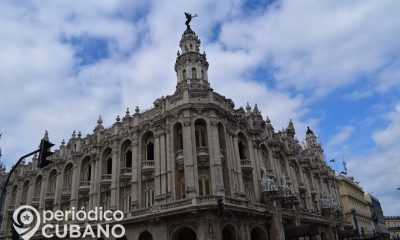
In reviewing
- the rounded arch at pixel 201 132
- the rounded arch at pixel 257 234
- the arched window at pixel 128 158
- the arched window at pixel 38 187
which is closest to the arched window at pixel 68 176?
the arched window at pixel 38 187

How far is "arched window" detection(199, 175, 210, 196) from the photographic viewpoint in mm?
32094

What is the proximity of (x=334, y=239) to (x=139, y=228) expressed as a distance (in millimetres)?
29906

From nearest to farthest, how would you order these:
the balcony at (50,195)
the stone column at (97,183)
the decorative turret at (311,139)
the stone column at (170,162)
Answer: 1. the stone column at (170,162)
2. the stone column at (97,183)
3. the balcony at (50,195)
4. the decorative turret at (311,139)

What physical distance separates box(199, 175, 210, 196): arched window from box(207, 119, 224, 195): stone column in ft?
2.60

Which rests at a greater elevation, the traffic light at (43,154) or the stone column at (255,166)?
the stone column at (255,166)

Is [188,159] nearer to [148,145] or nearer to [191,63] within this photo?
[148,145]

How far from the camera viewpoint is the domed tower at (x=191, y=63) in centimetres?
4059

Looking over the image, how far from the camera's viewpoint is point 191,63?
41250 millimetres

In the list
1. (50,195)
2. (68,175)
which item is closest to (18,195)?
Answer: (50,195)

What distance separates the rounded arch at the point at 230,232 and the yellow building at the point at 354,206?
3679cm

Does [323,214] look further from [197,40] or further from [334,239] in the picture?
[197,40]

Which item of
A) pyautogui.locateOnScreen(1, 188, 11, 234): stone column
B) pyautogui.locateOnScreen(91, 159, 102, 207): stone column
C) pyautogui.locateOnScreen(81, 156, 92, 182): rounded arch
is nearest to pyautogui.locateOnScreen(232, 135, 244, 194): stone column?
pyautogui.locateOnScreen(91, 159, 102, 207): stone column

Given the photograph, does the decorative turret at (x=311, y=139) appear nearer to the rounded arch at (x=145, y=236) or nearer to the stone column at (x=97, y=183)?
the stone column at (x=97, y=183)

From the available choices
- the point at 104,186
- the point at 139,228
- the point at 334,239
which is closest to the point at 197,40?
the point at 104,186
